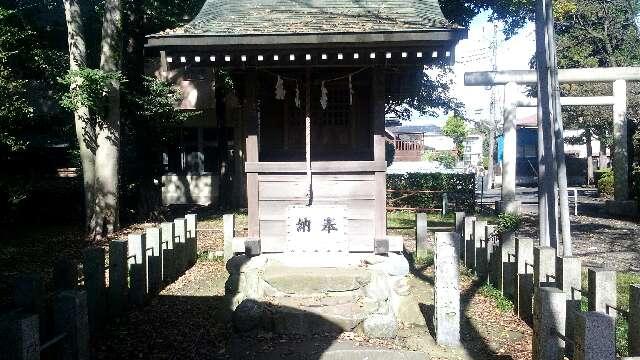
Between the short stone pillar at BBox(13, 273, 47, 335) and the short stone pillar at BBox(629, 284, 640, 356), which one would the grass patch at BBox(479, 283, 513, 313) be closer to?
the short stone pillar at BBox(629, 284, 640, 356)

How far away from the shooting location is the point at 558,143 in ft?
31.6

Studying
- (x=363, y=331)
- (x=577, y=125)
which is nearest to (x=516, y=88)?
(x=363, y=331)

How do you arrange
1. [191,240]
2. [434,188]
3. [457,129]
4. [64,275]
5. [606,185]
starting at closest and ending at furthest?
[64,275], [191,240], [434,188], [606,185], [457,129]

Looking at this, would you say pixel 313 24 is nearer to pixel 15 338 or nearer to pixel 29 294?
pixel 29 294

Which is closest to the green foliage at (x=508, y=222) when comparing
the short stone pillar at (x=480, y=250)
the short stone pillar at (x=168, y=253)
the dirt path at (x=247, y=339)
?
the short stone pillar at (x=480, y=250)

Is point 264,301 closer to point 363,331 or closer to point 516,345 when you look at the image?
point 363,331

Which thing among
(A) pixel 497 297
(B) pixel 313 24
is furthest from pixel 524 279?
(B) pixel 313 24

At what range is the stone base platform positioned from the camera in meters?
7.08

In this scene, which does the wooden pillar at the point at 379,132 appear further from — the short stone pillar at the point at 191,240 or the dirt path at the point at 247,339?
the short stone pillar at the point at 191,240

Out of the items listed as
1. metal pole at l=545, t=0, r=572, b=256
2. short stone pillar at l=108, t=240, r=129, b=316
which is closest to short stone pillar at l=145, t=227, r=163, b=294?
short stone pillar at l=108, t=240, r=129, b=316

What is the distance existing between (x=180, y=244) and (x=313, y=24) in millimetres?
5735

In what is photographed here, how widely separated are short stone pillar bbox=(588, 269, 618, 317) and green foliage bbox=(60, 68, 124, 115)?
12.6 metres

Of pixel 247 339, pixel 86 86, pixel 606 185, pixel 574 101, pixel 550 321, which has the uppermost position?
pixel 86 86

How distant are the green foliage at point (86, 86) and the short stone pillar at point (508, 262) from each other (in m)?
10.9
